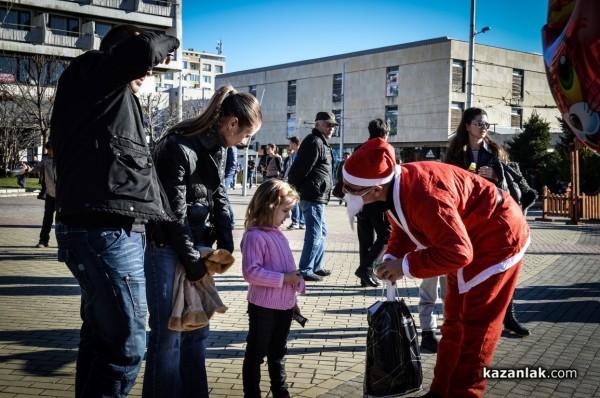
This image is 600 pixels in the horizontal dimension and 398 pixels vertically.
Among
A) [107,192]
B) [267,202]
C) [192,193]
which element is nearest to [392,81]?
[267,202]

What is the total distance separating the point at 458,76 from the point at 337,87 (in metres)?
13.9

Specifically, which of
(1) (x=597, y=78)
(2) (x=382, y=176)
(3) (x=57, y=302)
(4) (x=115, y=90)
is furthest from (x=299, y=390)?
(3) (x=57, y=302)

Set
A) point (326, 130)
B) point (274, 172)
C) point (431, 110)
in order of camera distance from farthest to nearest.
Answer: point (431, 110) → point (274, 172) → point (326, 130)

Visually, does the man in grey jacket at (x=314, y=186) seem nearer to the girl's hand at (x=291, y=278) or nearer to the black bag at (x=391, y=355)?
the girl's hand at (x=291, y=278)

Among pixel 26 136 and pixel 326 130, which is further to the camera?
pixel 26 136

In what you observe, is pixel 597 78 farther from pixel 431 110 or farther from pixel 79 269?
pixel 431 110

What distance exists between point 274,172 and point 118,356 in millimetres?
14253

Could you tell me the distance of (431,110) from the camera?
54.6 m

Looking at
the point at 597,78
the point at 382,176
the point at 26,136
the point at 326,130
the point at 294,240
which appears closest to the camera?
the point at 597,78

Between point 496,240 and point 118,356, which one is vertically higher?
point 496,240

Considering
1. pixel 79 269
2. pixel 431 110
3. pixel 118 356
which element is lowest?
pixel 118 356

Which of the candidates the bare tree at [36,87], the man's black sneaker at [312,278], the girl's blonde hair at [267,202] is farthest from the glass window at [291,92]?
the girl's blonde hair at [267,202]

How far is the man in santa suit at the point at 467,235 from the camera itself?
3244 mm

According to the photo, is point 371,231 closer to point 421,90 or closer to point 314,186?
point 314,186
